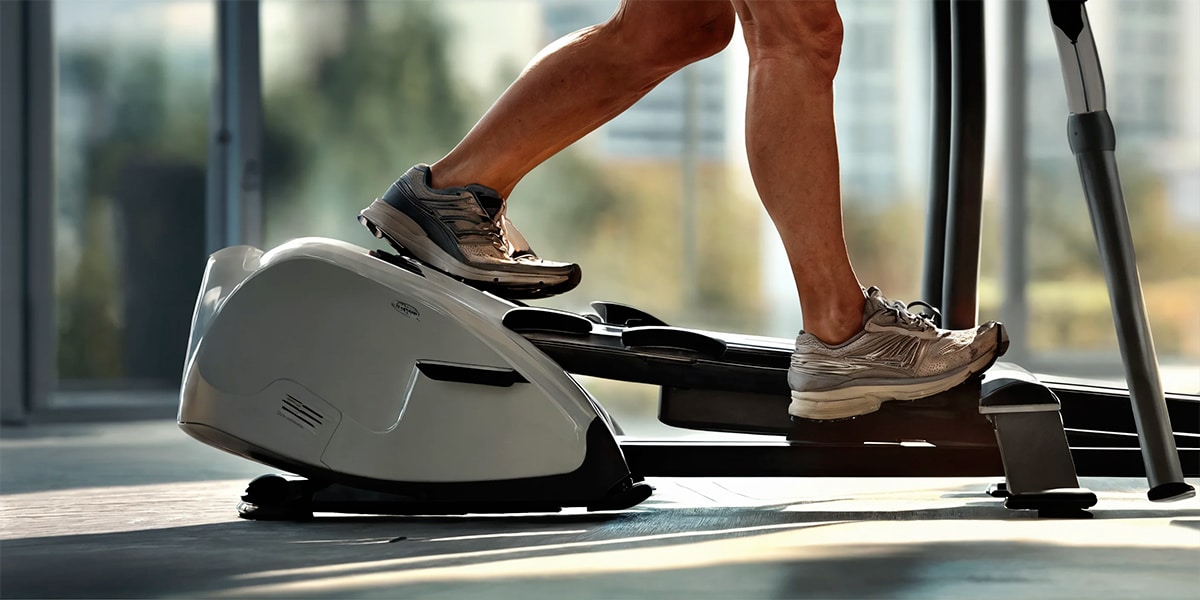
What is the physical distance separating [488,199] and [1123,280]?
0.81 m

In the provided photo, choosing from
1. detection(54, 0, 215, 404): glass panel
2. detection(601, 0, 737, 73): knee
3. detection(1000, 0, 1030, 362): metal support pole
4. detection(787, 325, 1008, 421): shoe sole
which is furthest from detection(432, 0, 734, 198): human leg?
detection(1000, 0, 1030, 362): metal support pole

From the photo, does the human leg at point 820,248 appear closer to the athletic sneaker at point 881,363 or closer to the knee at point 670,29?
the athletic sneaker at point 881,363

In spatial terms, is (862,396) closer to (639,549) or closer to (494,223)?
(639,549)

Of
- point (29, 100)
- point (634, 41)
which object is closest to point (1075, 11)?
point (634, 41)

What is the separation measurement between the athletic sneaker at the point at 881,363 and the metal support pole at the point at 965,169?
11.3 inches

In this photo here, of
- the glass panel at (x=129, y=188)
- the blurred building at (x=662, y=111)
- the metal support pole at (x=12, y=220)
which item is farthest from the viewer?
the blurred building at (x=662, y=111)

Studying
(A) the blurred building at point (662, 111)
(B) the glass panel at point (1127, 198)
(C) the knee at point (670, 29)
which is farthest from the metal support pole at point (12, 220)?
(B) the glass panel at point (1127, 198)

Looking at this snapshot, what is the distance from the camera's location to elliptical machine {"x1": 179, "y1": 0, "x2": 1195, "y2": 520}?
1.44 metres

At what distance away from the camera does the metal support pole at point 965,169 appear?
176cm

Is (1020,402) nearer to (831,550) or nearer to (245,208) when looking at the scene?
(831,550)

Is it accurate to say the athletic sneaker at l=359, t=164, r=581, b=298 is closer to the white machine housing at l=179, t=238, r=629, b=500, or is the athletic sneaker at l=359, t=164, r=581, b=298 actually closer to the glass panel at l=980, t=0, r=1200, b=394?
the white machine housing at l=179, t=238, r=629, b=500

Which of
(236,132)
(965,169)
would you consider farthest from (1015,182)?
(965,169)

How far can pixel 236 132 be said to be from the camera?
3.79 meters

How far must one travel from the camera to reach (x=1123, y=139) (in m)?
4.83
